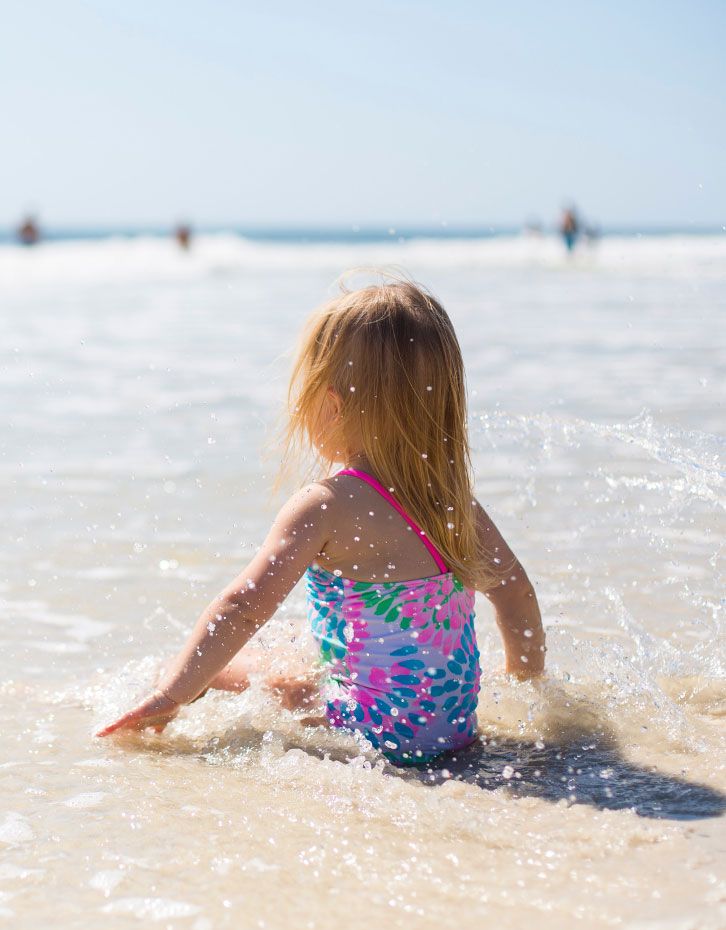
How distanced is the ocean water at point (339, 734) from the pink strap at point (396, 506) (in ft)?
0.90

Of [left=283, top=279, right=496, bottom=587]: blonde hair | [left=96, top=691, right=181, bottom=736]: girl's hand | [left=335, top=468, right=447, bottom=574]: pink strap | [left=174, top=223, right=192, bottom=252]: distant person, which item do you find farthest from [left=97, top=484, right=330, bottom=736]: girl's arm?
[left=174, top=223, right=192, bottom=252]: distant person

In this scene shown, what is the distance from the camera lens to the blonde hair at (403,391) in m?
2.68

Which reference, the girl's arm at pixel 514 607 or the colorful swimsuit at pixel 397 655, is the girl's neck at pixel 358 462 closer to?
the colorful swimsuit at pixel 397 655

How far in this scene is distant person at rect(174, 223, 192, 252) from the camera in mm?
32031

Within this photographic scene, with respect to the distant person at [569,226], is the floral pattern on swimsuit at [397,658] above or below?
below

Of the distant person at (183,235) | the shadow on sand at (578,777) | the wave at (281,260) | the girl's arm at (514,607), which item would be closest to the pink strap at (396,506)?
the girl's arm at (514,607)

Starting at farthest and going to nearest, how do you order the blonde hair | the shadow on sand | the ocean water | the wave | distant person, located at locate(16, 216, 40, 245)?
distant person, located at locate(16, 216, 40, 245) < the wave < the blonde hair < the shadow on sand < the ocean water

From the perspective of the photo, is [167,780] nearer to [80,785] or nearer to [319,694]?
[80,785]

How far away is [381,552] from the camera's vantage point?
2.64m

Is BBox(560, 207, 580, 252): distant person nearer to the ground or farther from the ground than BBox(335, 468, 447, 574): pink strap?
farther from the ground

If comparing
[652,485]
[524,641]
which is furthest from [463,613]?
[652,485]

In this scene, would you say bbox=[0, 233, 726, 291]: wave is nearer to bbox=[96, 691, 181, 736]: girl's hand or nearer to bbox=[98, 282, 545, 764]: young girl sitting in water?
bbox=[98, 282, 545, 764]: young girl sitting in water

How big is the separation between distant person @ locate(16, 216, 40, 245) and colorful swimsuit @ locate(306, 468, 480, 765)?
31.2m

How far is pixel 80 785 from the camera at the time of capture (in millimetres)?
2576
